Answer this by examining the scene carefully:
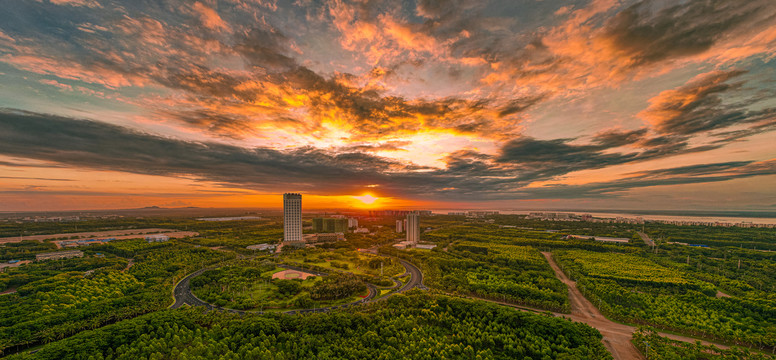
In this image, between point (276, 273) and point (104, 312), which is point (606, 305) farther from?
point (104, 312)

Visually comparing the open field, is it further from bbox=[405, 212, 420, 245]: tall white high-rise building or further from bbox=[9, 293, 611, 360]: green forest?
bbox=[405, 212, 420, 245]: tall white high-rise building

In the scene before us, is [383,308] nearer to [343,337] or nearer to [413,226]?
[343,337]

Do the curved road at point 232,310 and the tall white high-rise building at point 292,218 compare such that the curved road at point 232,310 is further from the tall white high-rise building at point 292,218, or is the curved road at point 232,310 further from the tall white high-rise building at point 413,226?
the tall white high-rise building at point 413,226

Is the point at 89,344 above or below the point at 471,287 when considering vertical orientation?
above

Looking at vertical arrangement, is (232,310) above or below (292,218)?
below

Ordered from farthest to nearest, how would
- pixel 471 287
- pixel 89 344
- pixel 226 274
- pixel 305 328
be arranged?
1. pixel 226 274
2. pixel 471 287
3. pixel 305 328
4. pixel 89 344

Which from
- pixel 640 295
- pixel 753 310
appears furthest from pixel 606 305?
pixel 753 310

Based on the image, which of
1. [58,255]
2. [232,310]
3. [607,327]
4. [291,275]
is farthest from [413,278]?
[58,255]

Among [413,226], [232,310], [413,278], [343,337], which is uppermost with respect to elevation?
[413,226]

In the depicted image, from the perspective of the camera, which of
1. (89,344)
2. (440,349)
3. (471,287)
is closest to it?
(89,344)
